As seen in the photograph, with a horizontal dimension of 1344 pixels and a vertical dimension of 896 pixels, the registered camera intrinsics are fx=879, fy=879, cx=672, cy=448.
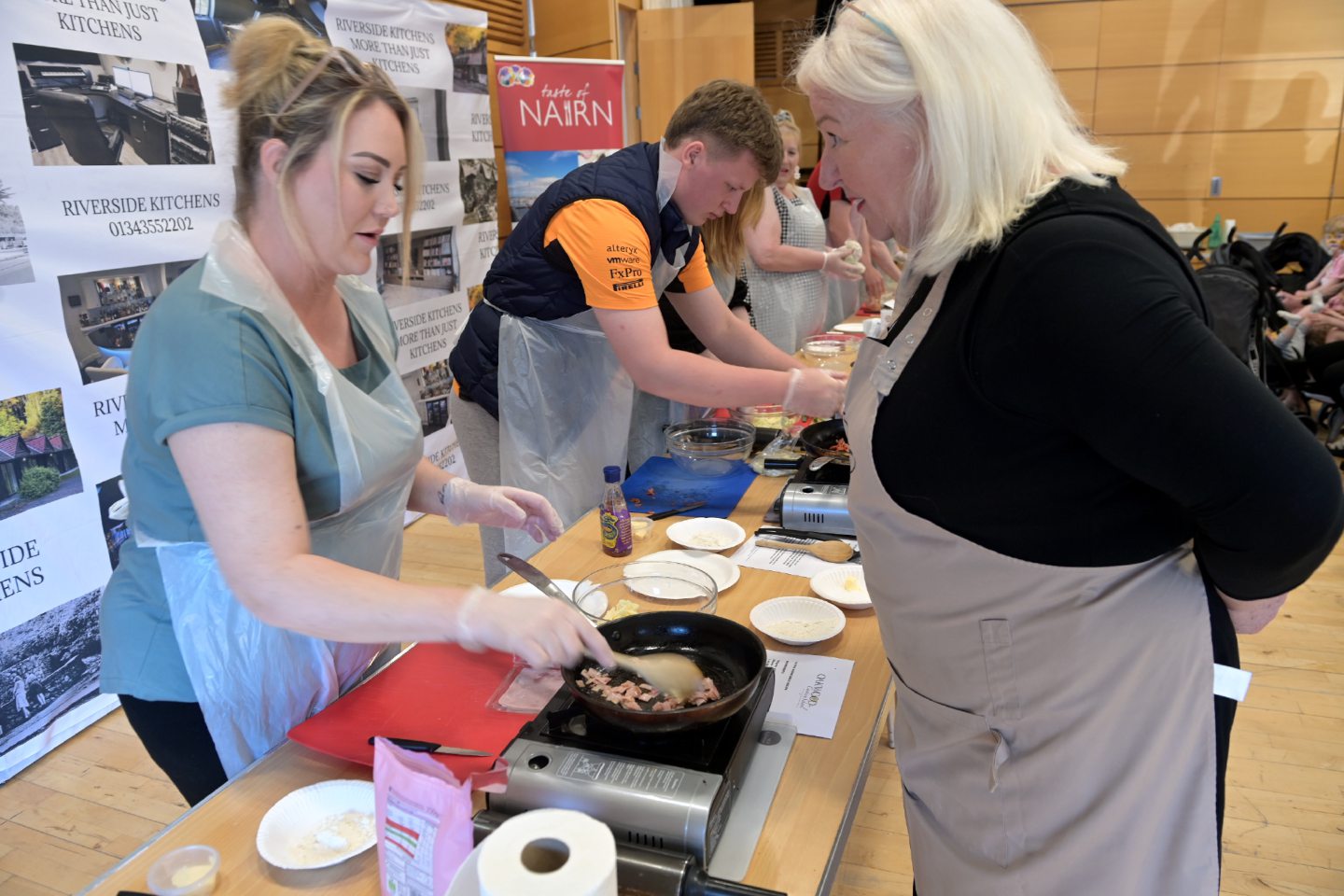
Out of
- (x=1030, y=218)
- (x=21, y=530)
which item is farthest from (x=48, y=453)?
(x=1030, y=218)

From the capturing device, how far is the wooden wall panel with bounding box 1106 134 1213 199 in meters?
6.98

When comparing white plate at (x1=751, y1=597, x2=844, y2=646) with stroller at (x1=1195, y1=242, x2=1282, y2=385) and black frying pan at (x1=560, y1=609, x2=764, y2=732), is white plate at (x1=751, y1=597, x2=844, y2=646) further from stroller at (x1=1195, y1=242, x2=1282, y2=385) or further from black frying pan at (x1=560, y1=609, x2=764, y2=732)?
stroller at (x1=1195, y1=242, x2=1282, y2=385)

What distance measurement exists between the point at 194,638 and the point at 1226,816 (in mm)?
2423

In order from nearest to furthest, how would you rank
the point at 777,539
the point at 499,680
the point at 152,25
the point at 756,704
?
1. the point at 756,704
2. the point at 499,680
3. the point at 777,539
4. the point at 152,25

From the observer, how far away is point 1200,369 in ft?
2.49

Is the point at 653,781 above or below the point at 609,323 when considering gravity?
below

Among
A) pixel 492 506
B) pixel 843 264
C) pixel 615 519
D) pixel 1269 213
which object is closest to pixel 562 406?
pixel 615 519

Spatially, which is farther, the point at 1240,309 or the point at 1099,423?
the point at 1240,309

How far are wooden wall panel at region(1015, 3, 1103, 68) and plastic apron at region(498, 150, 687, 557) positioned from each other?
6224mm

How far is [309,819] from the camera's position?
3.37 feet

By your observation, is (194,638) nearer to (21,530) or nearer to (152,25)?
(21,530)

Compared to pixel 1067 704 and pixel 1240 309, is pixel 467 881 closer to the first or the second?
pixel 1067 704

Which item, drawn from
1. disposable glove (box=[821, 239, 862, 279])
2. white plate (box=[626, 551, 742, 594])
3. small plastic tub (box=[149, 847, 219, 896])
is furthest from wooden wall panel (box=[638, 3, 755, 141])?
small plastic tub (box=[149, 847, 219, 896])

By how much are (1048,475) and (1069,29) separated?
24.6 feet
